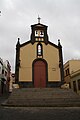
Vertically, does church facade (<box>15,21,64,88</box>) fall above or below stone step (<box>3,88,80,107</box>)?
above

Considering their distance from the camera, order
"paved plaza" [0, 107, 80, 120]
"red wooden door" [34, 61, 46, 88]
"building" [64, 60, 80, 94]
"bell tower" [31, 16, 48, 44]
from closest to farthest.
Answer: "paved plaza" [0, 107, 80, 120] < "red wooden door" [34, 61, 46, 88] < "bell tower" [31, 16, 48, 44] < "building" [64, 60, 80, 94]

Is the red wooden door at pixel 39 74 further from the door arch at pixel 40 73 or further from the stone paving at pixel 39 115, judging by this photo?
the stone paving at pixel 39 115

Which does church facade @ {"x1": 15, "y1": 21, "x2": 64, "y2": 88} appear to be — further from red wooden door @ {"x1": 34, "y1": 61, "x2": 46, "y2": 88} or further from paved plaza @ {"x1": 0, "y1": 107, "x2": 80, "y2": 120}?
paved plaza @ {"x1": 0, "y1": 107, "x2": 80, "y2": 120}

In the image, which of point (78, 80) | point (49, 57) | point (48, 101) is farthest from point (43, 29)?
point (48, 101)

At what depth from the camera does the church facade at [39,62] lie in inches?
913

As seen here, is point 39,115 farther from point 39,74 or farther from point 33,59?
point 33,59

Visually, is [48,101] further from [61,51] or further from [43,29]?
[43,29]

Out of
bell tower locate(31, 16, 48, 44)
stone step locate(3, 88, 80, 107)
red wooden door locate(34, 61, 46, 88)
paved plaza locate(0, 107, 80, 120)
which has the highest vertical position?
bell tower locate(31, 16, 48, 44)

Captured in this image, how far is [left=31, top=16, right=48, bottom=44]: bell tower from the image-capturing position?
25.2 meters

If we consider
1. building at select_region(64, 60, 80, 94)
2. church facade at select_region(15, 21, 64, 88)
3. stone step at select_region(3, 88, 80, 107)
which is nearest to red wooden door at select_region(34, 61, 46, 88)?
church facade at select_region(15, 21, 64, 88)

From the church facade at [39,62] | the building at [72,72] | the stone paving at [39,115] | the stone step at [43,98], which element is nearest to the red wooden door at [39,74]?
the church facade at [39,62]

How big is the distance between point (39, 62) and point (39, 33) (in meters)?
4.68

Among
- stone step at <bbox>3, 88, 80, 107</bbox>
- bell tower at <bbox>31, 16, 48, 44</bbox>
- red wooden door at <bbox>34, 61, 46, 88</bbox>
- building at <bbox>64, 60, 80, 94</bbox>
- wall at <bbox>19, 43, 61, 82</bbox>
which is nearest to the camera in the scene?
stone step at <bbox>3, 88, 80, 107</bbox>

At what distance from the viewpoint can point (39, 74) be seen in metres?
23.5
